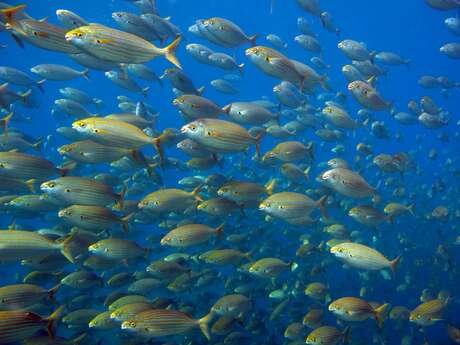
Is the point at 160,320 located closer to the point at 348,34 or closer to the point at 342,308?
the point at 342,308

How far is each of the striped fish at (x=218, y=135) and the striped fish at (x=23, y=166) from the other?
206 cm

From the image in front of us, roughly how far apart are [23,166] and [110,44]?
7.53 feet

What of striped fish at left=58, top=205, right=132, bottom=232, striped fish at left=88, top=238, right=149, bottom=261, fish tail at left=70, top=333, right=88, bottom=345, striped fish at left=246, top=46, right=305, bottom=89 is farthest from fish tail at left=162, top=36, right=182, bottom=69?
fish tail at left=70, top=333, right=88, bottom=345

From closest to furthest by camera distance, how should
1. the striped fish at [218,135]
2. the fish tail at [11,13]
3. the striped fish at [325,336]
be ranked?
the fish tail at [11,13] < the striped fish at [218,135] < the striped fish at [325,336]

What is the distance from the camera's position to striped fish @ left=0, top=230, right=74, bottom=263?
15.1ft

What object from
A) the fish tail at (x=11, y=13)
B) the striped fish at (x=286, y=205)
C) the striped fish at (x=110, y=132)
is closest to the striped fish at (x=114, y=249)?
the striped fish at (x=110, y=132)

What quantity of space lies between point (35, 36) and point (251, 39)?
3.93 m

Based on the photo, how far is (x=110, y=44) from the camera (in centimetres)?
434

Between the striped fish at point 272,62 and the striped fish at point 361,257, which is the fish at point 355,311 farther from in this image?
the striped fish at point 272,62

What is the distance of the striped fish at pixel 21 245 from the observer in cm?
461

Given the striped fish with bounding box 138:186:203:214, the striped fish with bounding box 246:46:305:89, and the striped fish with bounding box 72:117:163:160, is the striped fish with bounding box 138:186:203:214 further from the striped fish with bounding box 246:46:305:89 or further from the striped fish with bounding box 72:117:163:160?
the striped fish with bounding box 246:46:305:89

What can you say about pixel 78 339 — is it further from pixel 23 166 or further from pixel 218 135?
pixel 218 135

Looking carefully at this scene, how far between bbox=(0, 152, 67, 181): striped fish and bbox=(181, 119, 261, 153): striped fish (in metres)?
2.06

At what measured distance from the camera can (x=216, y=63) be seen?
870 centimetres
